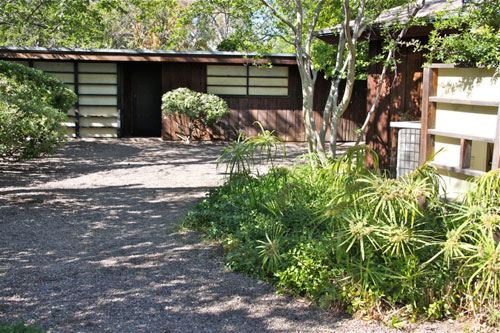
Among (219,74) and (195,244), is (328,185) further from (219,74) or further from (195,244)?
(219,74)

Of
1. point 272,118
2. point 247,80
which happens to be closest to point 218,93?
point 247,80

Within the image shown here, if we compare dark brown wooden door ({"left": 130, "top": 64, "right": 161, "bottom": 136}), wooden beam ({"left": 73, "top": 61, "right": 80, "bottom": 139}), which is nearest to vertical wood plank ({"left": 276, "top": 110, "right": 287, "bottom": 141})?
dark brown wooden door ({"left": 130, "top": 64, "right": 161, "bottom": 136})

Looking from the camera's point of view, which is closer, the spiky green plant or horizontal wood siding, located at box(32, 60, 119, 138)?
the spiky green plant

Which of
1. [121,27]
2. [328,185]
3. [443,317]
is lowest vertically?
[443,317]

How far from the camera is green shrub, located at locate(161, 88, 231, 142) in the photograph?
628 inches

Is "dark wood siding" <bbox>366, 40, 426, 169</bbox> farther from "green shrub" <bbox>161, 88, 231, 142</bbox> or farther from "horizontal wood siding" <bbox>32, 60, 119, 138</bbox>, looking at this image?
"horizontal wood siding" <bbox>32, 60, 119, 138</bbox>

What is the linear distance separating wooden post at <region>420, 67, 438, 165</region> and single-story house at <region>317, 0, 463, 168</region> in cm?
396

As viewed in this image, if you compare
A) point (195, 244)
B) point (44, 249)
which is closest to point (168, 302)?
point (195, 244)

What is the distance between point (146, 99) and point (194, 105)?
3.21 m

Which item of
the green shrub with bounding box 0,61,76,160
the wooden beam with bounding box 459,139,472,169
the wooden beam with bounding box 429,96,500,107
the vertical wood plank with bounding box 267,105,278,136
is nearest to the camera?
the wooden beam with bounding box 429,96,500,107

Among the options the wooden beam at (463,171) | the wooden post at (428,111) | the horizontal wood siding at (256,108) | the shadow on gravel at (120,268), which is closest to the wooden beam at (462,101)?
the wooden post at (428,111)

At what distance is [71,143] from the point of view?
16125 mm

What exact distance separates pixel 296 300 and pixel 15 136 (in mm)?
6970

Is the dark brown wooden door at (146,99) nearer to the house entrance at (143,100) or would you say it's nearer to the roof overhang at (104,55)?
the house entrance at (143,100)
